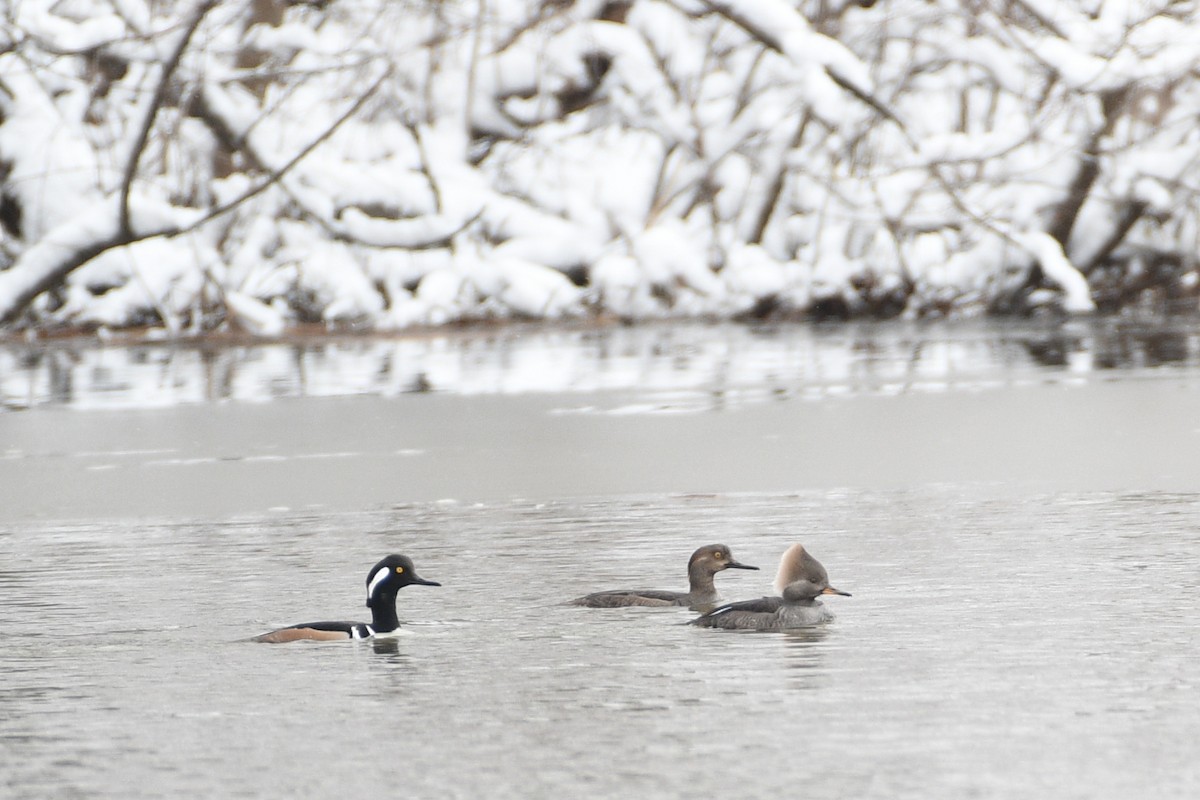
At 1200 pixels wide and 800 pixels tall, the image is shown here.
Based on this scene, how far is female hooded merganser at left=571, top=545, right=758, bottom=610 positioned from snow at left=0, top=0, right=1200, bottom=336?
12.8 meters

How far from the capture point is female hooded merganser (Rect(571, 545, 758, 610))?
6430 mm

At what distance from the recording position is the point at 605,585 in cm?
689

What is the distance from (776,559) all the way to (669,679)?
1932 mm

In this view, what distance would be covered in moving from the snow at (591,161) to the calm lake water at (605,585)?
19.2ft

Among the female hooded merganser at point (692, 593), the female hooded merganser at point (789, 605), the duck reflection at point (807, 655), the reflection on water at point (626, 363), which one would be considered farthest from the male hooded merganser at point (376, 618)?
the reflection on water at point (626, 363)

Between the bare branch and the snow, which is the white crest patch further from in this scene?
the snow

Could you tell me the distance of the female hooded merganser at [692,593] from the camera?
253 inches

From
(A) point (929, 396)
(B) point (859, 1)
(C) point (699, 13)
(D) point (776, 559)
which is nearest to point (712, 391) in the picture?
(A) point (929, 396)

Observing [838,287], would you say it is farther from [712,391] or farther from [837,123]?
[712,391]

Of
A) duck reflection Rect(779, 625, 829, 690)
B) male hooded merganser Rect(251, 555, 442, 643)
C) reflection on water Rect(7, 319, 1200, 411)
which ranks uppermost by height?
reflection on water Rect(7, 319, 1200, 411)

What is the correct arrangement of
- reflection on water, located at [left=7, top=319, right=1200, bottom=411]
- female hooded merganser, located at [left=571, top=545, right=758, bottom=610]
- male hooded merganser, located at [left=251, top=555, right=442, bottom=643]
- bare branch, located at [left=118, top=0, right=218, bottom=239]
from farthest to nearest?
bare branch, located at [left=118, top=0, right=218, bottom=239] < reflection on water, located at [left=7, top=319, right=1200, bottom=411] < female hooded merganser, located at [left=571, top=545, right=758, bottom=610] < male hooded merganser, located at [left=251, top=555, right=442, bottom=643]

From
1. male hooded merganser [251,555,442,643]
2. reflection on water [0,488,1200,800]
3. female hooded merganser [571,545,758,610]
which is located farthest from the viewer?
female hooded merganser [571,545,758,610]

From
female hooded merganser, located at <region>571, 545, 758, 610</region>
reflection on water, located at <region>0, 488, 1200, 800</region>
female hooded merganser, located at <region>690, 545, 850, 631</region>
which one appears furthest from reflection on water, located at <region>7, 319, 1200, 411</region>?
female hooded merganser, located at <region>690, 545, 850, 631</region>

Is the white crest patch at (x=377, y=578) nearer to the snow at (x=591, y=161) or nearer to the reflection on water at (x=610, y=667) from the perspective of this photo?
the reflection on water at (x=610, y=667)
